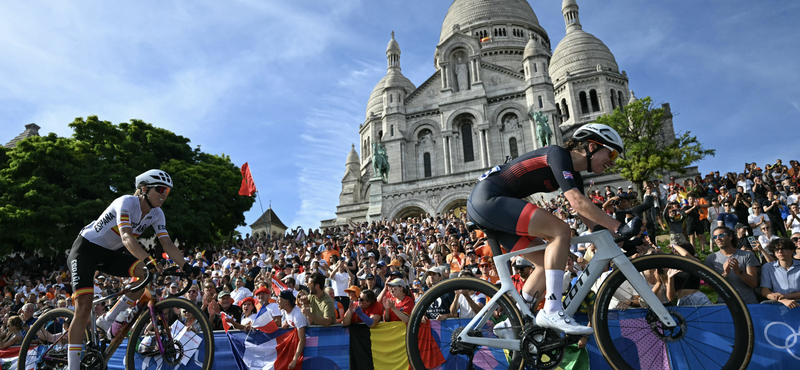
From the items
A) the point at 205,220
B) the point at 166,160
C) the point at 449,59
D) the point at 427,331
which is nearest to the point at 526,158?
the point at 427,331

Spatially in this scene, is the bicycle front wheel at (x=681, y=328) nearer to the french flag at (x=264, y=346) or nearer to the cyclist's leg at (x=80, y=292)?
the french flag at (x=264, y=346)

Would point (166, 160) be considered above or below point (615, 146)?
above

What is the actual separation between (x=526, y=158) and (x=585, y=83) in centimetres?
4478

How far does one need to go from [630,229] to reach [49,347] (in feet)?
19.8

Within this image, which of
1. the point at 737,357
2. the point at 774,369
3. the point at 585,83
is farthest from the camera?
the point at 585,83

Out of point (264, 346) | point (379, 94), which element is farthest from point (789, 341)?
point (379, 94)

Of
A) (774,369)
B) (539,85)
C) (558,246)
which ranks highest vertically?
(539,85)

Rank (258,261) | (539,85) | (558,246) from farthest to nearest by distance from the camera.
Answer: (539,85) → (258,261) → (558,246)

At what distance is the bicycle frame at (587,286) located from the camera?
323 centimetres

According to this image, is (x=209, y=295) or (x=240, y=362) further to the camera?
(x=209, y=295)

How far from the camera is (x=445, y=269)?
10.2m

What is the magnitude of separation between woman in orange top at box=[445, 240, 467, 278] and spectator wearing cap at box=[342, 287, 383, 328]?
2608 millimetres

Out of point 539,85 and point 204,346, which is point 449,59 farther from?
point 204,346

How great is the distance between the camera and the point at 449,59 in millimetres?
45375
